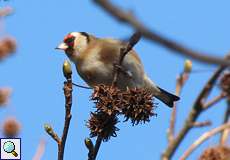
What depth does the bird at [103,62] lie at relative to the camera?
314cm

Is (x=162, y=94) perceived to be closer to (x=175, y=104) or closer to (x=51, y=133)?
(x=51, y=133)

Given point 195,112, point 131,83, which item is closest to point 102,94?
point 131,83

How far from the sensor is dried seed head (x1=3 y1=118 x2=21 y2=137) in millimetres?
2084

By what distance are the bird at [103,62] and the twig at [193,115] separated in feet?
6.79

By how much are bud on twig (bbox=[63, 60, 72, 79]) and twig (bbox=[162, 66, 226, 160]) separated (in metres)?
0.69

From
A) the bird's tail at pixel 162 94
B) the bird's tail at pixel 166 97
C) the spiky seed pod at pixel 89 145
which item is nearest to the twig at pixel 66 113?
the spiky seed pod at pixel 89 145

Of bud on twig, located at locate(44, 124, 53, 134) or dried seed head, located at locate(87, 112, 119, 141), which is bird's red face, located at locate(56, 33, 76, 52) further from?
bud on twig, located at locate(44, 124, 53, 134)

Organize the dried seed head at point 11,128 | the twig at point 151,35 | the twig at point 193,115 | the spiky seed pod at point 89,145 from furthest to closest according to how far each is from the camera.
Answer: the dried seed head at point 11,128 → the spiky seed pod at point 89,145 → the twig at point 193,115 → the twig at point 151,35

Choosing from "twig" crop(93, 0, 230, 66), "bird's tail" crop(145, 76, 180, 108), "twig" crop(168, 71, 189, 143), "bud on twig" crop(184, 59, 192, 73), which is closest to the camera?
"twig" crop(93, 0, 230, 66)

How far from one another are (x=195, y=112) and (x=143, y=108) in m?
1.31

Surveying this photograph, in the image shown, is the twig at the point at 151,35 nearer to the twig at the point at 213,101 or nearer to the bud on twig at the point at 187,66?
the twig at the point at 213,101

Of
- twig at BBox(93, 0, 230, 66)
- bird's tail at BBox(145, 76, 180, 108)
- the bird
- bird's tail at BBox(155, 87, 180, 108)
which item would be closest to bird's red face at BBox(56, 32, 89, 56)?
the bird

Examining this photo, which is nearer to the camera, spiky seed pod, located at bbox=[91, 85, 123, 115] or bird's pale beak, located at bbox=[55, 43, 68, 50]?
spiky seed pod, located at bbox=[91, 85, 123, 115]

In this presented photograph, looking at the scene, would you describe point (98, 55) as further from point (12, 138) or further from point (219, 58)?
point (219, 58)
